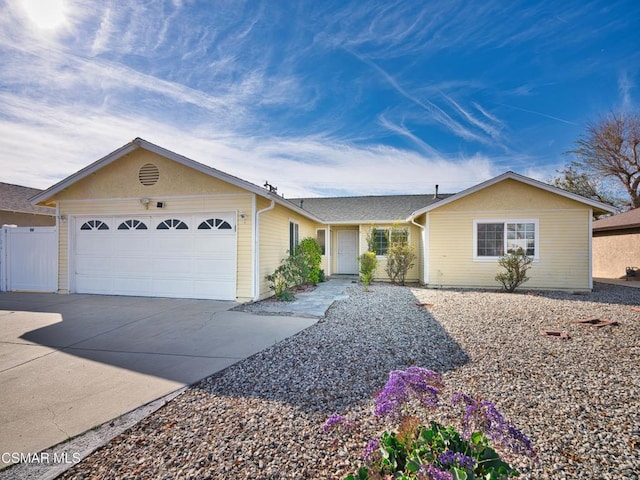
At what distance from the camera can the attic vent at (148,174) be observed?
8.61 meters

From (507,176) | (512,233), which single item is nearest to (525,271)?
(512,233)

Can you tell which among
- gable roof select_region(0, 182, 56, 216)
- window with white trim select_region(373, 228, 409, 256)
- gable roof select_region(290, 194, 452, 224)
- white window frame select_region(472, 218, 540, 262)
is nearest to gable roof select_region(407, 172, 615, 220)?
white window frame select_region(472, 218, 540, 262)

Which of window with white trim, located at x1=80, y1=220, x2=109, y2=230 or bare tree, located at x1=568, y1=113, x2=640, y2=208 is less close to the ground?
bare tree, located at x1=568, y1=113, x2=640, y2=208

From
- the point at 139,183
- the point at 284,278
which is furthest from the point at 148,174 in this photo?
the point at 284,278

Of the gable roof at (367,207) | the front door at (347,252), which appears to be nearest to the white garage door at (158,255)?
the gable roof at (367,207)

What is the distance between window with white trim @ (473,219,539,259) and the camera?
34.9 feet

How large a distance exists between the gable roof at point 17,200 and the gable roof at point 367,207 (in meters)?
13.4

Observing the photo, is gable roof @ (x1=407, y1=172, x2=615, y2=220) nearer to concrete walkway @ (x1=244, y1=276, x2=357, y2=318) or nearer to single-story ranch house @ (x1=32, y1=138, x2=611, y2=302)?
single-story ranch house @ (x1=32, y1=138, x2=611, y2=302)

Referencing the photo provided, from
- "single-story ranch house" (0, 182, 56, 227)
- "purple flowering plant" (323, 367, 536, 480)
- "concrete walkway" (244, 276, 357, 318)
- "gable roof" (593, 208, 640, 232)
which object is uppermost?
"single-story ranch house" (0, 182, 56, 227)

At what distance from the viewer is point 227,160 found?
40.6ft

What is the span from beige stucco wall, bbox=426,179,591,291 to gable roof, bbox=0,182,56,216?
18.4 m

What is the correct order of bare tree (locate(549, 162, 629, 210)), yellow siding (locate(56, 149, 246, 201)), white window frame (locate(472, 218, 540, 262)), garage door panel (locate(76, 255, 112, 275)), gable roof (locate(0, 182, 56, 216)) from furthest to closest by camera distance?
bare tree (locate(549, 162, 629, 210)), gable roof (locate(0, 182, 56, 216)), white window frame (locate(472, 218, 540, 262)), garage door panel (locate(76, 255, 112, 275)), yellow siding (locate(56, 149, 246, 201))

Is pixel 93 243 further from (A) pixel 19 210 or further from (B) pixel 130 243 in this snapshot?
(A) pixel 19 210

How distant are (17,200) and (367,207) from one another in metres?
18.0
